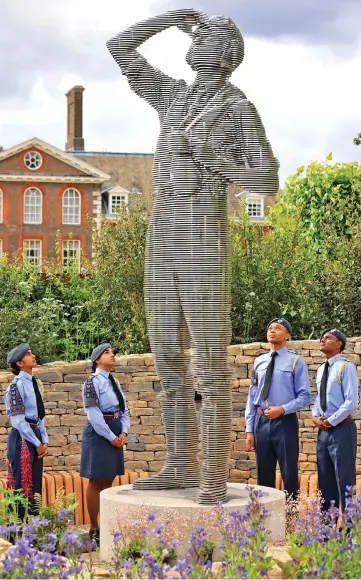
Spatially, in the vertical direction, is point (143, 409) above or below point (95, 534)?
above

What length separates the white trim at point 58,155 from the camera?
47.0 metres

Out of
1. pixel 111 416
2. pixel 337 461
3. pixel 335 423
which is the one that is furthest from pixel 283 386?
pixel 111 416

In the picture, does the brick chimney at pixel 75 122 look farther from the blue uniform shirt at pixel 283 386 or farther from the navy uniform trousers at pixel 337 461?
the navy uniform trousers at pixel 337 461

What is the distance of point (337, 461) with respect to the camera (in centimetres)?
808

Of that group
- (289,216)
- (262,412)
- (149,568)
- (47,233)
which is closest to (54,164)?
(47,233)

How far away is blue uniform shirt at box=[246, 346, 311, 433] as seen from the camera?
Answer: 8453 mm

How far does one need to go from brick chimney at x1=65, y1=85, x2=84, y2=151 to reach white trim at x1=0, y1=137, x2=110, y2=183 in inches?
160

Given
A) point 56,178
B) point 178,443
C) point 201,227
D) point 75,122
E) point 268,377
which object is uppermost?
point 75,122

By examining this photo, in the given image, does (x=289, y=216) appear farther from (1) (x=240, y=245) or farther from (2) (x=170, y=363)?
(2) (x=170, y=363)

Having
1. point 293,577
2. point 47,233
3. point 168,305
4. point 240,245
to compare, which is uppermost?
point 47,233

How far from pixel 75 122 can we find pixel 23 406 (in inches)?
1738

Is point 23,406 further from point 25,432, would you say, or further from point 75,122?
point 75,122

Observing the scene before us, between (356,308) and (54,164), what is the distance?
36.4m

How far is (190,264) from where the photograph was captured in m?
7.55
